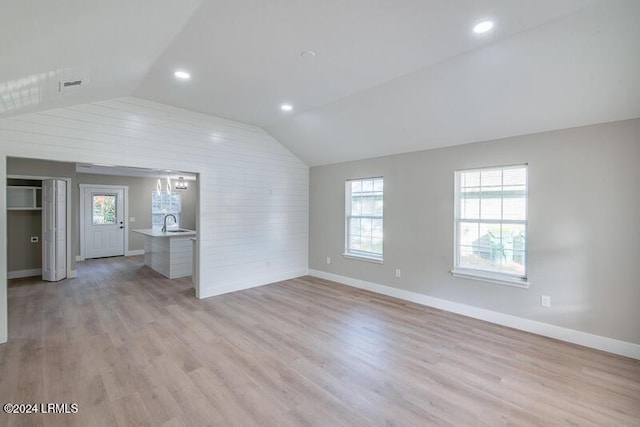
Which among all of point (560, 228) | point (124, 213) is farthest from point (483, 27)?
point (124, 213)

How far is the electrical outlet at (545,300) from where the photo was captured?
3.39m

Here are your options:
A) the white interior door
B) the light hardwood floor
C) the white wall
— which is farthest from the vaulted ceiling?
the white interior door

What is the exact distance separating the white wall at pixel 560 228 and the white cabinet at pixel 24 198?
7793 millimetres

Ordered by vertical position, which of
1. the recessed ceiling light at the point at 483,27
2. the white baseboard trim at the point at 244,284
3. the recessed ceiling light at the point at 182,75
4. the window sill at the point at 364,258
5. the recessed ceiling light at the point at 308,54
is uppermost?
the recessed ceiling light at the point at 182,75

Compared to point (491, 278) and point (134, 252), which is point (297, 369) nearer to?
point (491, 278)

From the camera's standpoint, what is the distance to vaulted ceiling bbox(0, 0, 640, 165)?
195 centimetres

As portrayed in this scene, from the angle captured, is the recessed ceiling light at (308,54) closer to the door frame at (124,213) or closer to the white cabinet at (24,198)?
the white cabinet at (24,198)

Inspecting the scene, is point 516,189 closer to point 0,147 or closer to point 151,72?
point 151,72

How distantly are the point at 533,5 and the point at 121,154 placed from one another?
4.79m

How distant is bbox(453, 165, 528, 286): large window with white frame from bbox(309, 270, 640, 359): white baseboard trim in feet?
1.60

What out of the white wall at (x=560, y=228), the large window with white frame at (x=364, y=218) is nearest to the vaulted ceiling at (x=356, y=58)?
the white wall at (x=560, y=228)

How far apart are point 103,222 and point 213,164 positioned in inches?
240

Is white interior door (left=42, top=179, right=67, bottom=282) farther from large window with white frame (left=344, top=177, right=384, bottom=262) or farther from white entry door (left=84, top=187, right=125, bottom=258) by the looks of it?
large window with white frame (left=344, top=177, right=384, bottom=262)

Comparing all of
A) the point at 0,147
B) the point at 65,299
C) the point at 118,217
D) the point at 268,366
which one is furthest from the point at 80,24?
the point at 118,217
